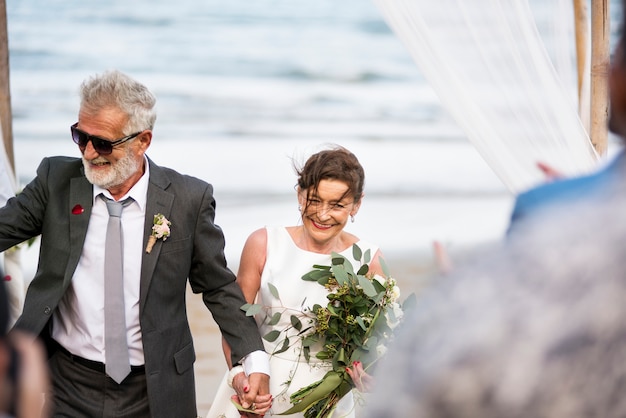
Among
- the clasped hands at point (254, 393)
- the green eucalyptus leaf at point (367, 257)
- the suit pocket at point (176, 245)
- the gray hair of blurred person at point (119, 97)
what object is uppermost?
the gray hair of blurred person at point (119, 97)

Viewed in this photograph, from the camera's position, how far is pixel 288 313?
4.67m

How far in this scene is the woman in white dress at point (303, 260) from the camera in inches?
183

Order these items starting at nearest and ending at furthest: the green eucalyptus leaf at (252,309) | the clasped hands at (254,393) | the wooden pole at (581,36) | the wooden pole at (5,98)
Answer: the clasped hands at (254,393)
the green eucalyptus leaf at (252,309)
the wooden pole at (581,36)
the wooden pole at (5,98)

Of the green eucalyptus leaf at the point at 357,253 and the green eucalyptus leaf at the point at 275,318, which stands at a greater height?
the green eucalyptus leaf at the point at 357,253

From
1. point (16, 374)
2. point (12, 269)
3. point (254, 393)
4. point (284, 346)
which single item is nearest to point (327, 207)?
point (284, 346)

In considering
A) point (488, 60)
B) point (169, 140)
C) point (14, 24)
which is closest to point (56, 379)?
point (488, 60)

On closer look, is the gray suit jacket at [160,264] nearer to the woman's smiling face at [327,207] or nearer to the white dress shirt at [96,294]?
the white dress shirt at [96,294]

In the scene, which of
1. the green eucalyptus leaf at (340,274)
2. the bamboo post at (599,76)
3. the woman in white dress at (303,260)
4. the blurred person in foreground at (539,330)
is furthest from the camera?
the bamboo post at (599,76)

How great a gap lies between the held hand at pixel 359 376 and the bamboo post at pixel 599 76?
200cm

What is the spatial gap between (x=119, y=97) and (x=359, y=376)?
4.94ft

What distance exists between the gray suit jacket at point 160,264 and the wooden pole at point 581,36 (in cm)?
248

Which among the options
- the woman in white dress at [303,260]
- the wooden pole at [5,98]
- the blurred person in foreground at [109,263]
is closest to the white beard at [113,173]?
the blurred person in foreground at [109,263]

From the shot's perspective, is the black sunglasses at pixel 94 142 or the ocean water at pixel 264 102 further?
the ocean water at pixel 264 102

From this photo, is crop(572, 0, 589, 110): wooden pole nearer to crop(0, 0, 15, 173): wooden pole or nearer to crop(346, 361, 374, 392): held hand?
crop(346, 361, 374, 392): held hand
